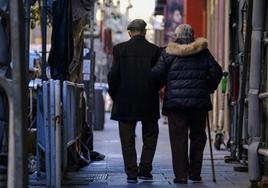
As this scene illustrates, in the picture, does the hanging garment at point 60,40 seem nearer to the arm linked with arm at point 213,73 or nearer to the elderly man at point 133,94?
the elderly man at point 133,94

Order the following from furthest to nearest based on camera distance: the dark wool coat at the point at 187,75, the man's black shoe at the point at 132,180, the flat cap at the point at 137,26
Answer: the flat cap at the point at 137,26, the man's black shoe at the point at 132,180, the dark wool coat at the point at 187,75

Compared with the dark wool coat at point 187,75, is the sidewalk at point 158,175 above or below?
below

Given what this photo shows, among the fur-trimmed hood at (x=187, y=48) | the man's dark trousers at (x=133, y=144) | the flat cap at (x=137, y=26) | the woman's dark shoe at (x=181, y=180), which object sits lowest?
the woman's dark shoe at (x=181, y=180)

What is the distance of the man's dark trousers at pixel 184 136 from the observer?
8.67 meters

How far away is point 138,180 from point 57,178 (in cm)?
141

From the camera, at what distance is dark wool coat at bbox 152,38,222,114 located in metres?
8.51

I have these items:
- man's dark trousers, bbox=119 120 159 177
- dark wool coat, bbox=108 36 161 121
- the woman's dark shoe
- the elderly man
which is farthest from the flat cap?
the woman's dark shoe

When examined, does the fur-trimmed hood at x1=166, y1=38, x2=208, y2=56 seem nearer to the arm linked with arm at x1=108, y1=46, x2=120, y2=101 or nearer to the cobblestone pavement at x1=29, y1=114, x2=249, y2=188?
the arm linked with arm at x1=108, y1=46, x2=120, y2=101

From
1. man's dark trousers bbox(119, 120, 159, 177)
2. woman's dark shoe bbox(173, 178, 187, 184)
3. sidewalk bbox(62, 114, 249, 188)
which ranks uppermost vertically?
man's dark trousers bbox(119, 120, 159, 177)

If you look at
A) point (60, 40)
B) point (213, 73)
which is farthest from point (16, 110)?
point (60, 40)

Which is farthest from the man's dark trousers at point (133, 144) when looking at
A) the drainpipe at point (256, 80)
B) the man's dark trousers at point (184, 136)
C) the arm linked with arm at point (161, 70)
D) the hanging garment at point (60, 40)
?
the drainpipe at point (256, 80)

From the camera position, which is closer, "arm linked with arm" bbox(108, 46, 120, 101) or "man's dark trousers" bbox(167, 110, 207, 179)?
"man's dark trousers" bbox(167, 110, 207, 179)

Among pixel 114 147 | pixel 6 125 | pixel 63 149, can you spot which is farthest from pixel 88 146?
pixel 6 125

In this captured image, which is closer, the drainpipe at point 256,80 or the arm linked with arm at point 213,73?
the drainpipe at point 256,80
